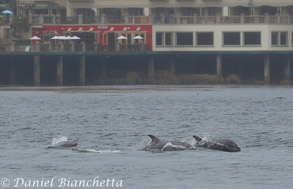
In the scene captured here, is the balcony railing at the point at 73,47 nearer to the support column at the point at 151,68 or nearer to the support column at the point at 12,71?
the support column at the point at 151,68

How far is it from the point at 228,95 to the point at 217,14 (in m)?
25.6

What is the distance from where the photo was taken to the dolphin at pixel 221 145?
46.6m

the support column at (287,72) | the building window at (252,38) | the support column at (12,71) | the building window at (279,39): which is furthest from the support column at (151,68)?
the support column at (12,71)

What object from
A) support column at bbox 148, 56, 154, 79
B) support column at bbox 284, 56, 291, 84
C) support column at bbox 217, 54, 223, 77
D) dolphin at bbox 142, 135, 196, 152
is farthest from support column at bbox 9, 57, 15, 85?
dolphin at bbox 142, 135, 196, 152

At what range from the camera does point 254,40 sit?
12194 cm

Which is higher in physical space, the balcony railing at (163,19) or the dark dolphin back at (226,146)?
the balcony railing at (163,19)

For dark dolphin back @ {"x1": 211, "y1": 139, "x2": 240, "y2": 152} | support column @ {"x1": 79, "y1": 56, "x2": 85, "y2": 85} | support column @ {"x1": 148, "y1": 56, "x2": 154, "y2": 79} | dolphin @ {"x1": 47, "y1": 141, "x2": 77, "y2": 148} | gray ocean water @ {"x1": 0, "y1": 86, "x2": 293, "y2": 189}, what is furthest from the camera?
support column @ {"x1": 148, "y1": 56, "x2": 154, "y2": 79}

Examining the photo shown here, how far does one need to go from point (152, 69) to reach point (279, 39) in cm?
1559

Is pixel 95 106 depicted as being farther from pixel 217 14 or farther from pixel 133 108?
pixel 217 14

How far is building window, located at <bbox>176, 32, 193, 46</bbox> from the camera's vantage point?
12291cm

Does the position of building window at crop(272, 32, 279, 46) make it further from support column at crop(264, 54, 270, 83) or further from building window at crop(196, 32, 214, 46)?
building window at crop(196, 32, 214, 46)

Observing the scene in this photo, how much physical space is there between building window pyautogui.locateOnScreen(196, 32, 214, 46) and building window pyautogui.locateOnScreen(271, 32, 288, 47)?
728cm

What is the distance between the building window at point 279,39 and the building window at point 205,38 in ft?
23.9

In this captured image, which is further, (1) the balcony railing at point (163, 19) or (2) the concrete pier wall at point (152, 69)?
(2) the concrete pier wall at point (152, 69)
